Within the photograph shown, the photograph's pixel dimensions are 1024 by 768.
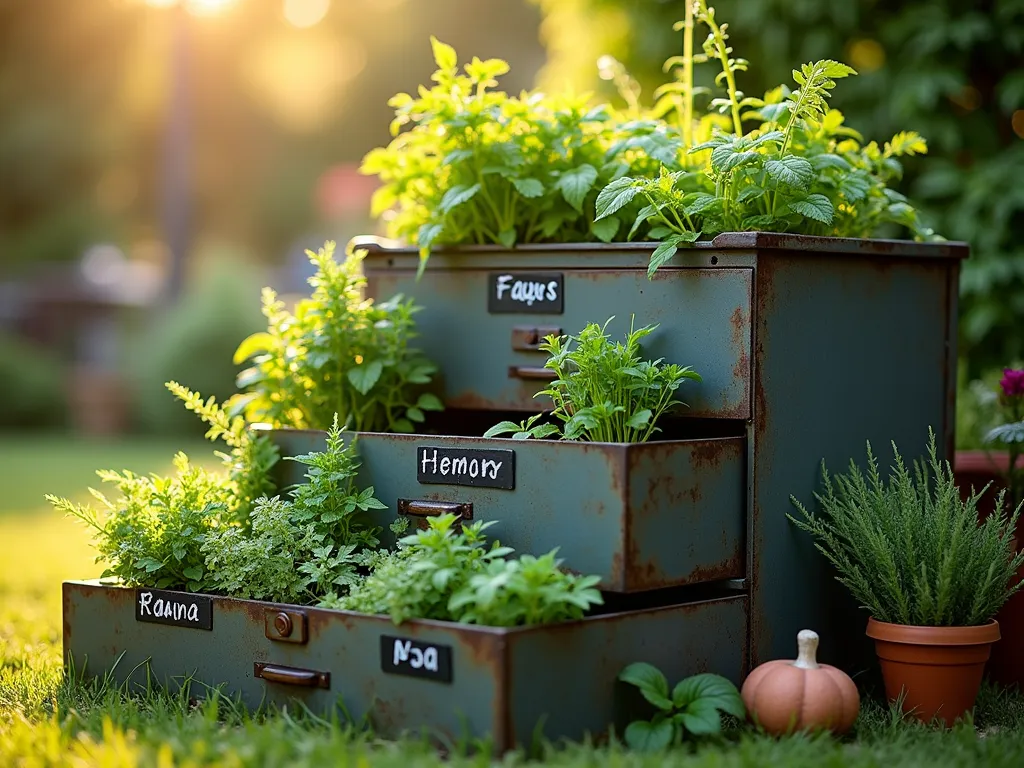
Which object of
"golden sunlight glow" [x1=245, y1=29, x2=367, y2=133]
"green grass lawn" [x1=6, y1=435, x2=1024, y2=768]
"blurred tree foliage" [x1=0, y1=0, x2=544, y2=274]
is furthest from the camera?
"golden sunlight glow" [x1=245, y1=29, x2=367, y2=133]

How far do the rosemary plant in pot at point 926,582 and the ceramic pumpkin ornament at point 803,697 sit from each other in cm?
27

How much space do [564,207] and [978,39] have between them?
8.20 ft

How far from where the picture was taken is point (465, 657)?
9.32ft

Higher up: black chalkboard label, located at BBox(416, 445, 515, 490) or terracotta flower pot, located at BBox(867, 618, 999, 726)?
black chalkboard label, located at BBox(416, 445, 515, 490)

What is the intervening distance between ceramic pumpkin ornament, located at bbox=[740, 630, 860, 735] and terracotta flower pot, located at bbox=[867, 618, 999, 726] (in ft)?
0.83

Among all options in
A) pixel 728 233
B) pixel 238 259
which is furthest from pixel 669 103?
pixel 238 259

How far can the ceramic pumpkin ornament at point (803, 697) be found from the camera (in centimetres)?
301

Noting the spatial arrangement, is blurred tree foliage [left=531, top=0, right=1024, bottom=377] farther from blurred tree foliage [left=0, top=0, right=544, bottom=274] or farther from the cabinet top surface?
blurred tree foliage [left=0, top=0, right=544, bottom=274]

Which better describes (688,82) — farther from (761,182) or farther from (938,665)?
(938,665)

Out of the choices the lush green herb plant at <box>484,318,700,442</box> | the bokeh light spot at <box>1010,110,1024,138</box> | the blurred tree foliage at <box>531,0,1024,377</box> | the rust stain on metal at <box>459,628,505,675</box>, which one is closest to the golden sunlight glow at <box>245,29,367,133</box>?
the blurred tree foliage at <box>531,0,1024,377</box>

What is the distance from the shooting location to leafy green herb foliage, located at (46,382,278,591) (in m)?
3.53

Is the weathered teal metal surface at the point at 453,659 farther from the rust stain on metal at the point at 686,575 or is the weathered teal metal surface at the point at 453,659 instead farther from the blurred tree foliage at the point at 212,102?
the blurred tree foliage at the point at 212,102

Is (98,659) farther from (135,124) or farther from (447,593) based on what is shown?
(135,124)

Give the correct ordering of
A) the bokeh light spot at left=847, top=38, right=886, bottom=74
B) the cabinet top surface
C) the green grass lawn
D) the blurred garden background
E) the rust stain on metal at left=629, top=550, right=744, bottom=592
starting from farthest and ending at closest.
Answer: the bokeh light spot at left=847, top=38, right=886, bottom=74 < the blurred garden background < the cabinet top surface < the rust stain on metal at left=629, top=550, right=744, bottom=592 < the green grass lawn
